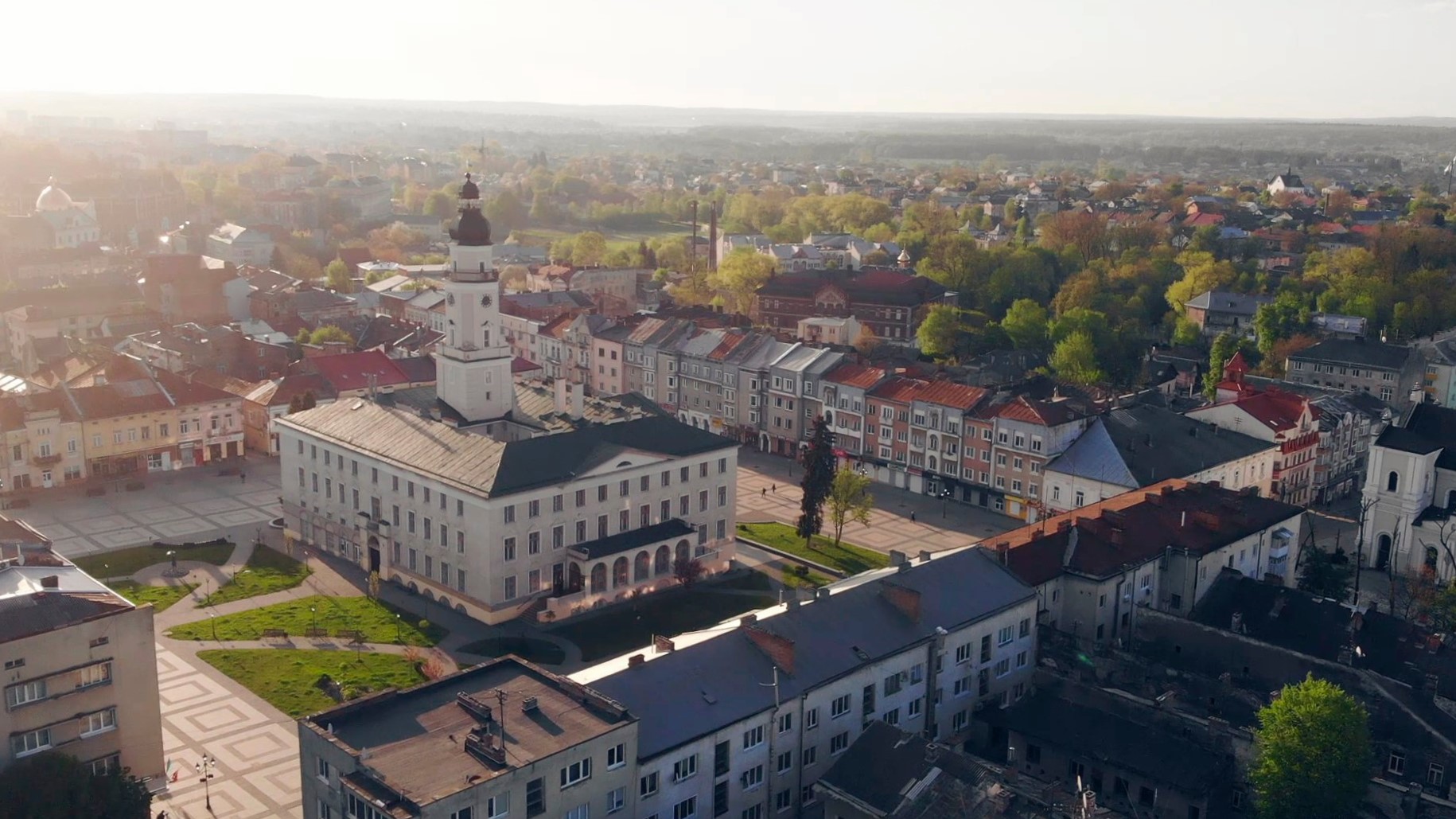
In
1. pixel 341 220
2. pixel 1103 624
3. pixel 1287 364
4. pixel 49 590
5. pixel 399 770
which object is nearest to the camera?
pixel 399 770

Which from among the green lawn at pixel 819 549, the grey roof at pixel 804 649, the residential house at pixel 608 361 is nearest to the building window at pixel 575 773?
the grey roof at pixel 804 649

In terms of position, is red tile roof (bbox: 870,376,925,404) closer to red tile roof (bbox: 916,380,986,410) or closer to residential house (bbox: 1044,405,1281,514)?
red tile roof (bbox: 916,380,986,410)

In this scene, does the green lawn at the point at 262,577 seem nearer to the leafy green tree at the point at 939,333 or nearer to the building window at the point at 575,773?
the building window at the point at 575,773

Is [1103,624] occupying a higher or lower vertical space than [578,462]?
lower

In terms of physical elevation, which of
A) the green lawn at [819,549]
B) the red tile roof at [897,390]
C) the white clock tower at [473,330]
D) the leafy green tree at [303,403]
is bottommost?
the green lawn at [819,549]

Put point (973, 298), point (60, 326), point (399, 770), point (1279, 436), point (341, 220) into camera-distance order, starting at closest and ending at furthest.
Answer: point (399, 770) < point (1279, 436) < point (60, 326) < point (973, 298) < point (341, 220)

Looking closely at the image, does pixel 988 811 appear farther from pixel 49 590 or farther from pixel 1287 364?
pixel 1287 364

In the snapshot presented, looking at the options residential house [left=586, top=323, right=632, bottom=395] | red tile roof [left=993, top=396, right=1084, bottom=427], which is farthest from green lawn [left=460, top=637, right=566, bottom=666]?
residential house [left=586, top=323, right=632, bottom=395]

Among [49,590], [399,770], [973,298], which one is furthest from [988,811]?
[973,298]
